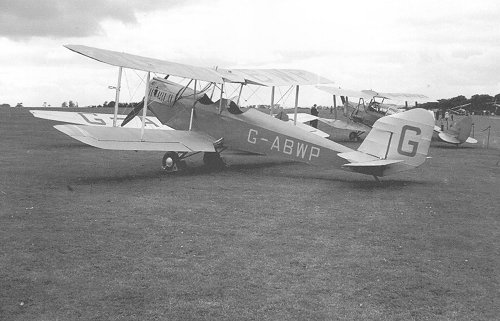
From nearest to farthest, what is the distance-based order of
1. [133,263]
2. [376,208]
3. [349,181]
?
[133,263], [376,208], [349,181]

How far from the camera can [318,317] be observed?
13.0 feet

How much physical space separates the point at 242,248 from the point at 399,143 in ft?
18.1

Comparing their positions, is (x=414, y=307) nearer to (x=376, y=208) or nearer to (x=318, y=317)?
(x=318, y=317)

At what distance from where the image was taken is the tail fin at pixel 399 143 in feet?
32.2

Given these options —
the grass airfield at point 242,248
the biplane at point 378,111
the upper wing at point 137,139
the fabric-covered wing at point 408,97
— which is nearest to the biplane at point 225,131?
the upper wing at point 137,139

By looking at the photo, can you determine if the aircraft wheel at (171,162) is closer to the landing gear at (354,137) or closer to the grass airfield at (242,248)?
the grass airfield at (242,248)

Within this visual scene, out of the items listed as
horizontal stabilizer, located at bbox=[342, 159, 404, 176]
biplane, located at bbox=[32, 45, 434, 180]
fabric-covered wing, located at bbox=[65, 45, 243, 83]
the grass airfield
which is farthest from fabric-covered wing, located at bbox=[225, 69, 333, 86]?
horizontal stabilizer, located at bbox=[342, 159, 404, 176]

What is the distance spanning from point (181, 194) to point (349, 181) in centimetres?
398

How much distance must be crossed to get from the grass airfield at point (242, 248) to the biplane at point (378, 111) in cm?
1162

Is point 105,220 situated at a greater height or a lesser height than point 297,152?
lesser

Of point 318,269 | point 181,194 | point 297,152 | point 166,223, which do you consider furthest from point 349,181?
point 318,269

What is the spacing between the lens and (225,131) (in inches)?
489

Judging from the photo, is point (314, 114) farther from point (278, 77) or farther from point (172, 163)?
point (172, 163)

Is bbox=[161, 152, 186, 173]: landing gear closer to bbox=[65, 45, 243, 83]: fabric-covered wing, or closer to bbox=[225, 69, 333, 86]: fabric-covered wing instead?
bbox=[65, 45, 243, 83]: fabric-covered wing
